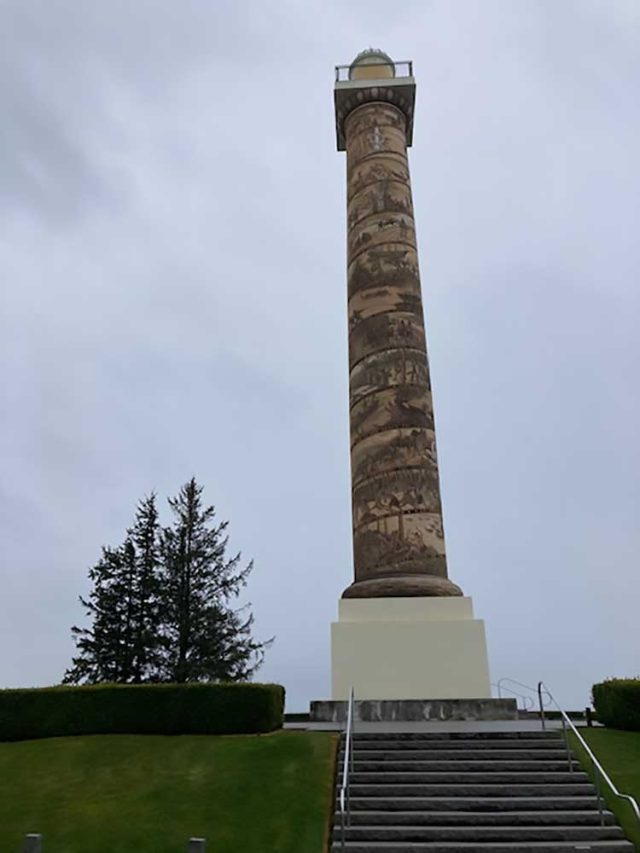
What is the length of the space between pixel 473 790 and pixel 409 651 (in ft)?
19.4

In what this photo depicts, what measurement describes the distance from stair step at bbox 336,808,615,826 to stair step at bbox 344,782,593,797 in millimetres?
555

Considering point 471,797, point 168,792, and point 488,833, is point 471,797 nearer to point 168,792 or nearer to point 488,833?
point 488,833

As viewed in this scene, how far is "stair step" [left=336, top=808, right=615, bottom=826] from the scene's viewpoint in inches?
352

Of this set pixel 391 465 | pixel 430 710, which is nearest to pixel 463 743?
pixel 430 710

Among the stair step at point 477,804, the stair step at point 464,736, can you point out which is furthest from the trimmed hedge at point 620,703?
the stair step at point 477,804

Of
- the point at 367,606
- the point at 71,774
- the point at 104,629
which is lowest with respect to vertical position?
the point at 71,774

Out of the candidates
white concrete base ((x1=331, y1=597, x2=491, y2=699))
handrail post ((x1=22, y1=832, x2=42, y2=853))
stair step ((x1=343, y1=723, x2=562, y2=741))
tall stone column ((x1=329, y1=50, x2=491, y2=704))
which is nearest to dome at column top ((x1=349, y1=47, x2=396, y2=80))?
tall stone column ((x1=329, y1=50, x2=491, y2=704))

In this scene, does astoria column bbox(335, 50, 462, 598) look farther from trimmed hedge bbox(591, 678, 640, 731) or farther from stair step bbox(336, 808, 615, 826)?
stair step bbox(336, 808, 615, 826)

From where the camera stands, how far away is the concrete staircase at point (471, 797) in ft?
27.9

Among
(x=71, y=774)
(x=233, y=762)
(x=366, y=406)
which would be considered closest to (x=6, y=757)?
(x=71, y=774)

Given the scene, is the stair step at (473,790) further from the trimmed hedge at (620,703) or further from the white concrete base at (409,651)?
the white concrete base at (409,651)

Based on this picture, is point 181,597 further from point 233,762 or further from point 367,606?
point 233,762

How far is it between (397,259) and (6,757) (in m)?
14.0

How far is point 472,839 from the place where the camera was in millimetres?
8570
